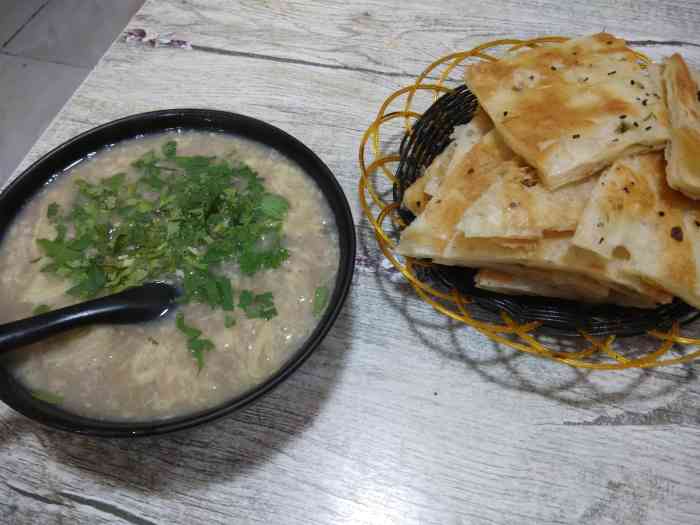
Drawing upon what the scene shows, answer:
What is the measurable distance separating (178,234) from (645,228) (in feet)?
3.68

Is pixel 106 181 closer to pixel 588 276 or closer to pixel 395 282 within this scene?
pixel 395 282

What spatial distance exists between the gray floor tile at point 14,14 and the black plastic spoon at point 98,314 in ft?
10.8

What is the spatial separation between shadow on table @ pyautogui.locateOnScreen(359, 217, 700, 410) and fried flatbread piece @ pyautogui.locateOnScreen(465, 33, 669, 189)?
0.46 m

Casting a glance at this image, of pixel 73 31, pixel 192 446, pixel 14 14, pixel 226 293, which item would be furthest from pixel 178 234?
pixel 14 14

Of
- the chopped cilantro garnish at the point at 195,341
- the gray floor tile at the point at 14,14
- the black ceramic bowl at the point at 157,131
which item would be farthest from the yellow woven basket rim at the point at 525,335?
the gray floor tile at the point at 14,14

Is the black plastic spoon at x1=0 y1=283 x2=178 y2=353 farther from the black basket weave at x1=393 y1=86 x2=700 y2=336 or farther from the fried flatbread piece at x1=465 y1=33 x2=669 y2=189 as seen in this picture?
the fried flatbread piece at x1=465 y1=33 x2=669 y2=189

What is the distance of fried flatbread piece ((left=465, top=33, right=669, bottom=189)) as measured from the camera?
124cm

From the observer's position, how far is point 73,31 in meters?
3.57

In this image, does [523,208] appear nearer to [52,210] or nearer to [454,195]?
[454,195]

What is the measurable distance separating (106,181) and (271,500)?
96cm

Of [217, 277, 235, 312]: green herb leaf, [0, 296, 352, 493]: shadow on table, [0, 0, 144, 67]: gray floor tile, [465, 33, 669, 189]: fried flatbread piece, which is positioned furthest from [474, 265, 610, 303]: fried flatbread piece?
[0, 0, 144, 67]: gray floor tile

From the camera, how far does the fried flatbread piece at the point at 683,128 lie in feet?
3.83

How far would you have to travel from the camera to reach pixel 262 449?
4.15 feet

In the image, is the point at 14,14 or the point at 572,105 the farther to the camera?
the point at 14,14
